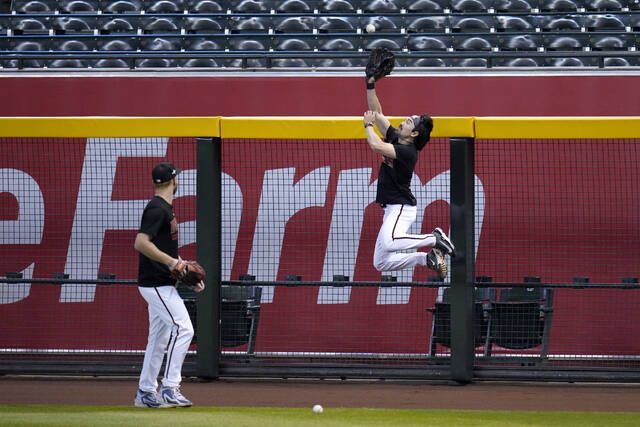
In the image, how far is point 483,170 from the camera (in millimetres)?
11711

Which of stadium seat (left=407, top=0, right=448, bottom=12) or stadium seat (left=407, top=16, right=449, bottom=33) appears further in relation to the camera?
stadium seat (left=407, top=0, right=448, bottom=12)

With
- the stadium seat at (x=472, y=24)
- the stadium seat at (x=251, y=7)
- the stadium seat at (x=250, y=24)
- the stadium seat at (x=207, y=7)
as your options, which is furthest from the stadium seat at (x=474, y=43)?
the stadium seat at (x=207, y=7)

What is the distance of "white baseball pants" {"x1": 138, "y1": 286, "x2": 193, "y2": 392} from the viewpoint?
8.07 meters

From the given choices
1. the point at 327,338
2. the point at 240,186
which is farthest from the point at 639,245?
the point at 240,186

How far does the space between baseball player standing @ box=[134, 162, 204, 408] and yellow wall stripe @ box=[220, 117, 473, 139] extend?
2.10 m

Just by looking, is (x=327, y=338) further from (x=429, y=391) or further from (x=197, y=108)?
(x=197, y=108)

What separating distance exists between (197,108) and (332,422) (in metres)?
5.75

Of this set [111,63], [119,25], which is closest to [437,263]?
[111,63]

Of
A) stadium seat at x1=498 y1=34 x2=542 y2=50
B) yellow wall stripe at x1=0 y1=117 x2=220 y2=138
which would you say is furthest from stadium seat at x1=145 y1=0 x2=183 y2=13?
yellow wall stripe at x1=0 y1=117 x2=220 y2=138

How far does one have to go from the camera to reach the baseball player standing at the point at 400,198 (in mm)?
8875

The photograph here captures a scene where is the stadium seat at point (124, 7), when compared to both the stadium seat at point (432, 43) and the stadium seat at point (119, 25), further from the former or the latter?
the stadium seat at point (432, 43)

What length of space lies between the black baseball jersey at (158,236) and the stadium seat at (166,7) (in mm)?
8000

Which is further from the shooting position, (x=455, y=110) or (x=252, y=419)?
(x=455, y=110)

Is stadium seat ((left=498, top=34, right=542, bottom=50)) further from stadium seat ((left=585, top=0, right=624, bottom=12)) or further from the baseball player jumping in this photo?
the baseball player jumping
